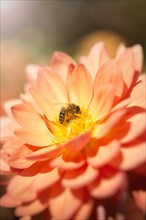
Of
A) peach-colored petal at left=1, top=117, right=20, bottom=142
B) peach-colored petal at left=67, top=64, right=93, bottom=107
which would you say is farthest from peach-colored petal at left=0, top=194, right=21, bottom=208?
peach-colored petal at left=67, top=64, right=93, bottom=107

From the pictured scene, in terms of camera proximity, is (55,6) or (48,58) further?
(55,6)

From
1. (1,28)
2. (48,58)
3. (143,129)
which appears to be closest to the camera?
(143,129)

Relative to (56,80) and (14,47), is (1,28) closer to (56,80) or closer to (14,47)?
(14,47)

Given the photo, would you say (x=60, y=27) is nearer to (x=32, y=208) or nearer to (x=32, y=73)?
(x=32, y=73)

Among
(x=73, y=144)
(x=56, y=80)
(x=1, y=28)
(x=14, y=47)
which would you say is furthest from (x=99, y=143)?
(x=1, y=28)

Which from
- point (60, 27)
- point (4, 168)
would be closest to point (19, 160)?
point (4, 168)

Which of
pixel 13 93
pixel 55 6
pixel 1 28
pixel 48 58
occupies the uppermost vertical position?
pixel 55 6

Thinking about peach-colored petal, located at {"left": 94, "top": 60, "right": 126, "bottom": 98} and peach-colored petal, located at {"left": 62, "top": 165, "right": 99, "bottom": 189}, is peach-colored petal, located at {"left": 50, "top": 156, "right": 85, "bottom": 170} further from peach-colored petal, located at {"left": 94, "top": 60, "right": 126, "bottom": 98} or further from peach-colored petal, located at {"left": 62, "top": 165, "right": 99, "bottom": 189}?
peach-colored petal, located at {"left": 94, "top": 60, "right": 126, "bottom": 98}
